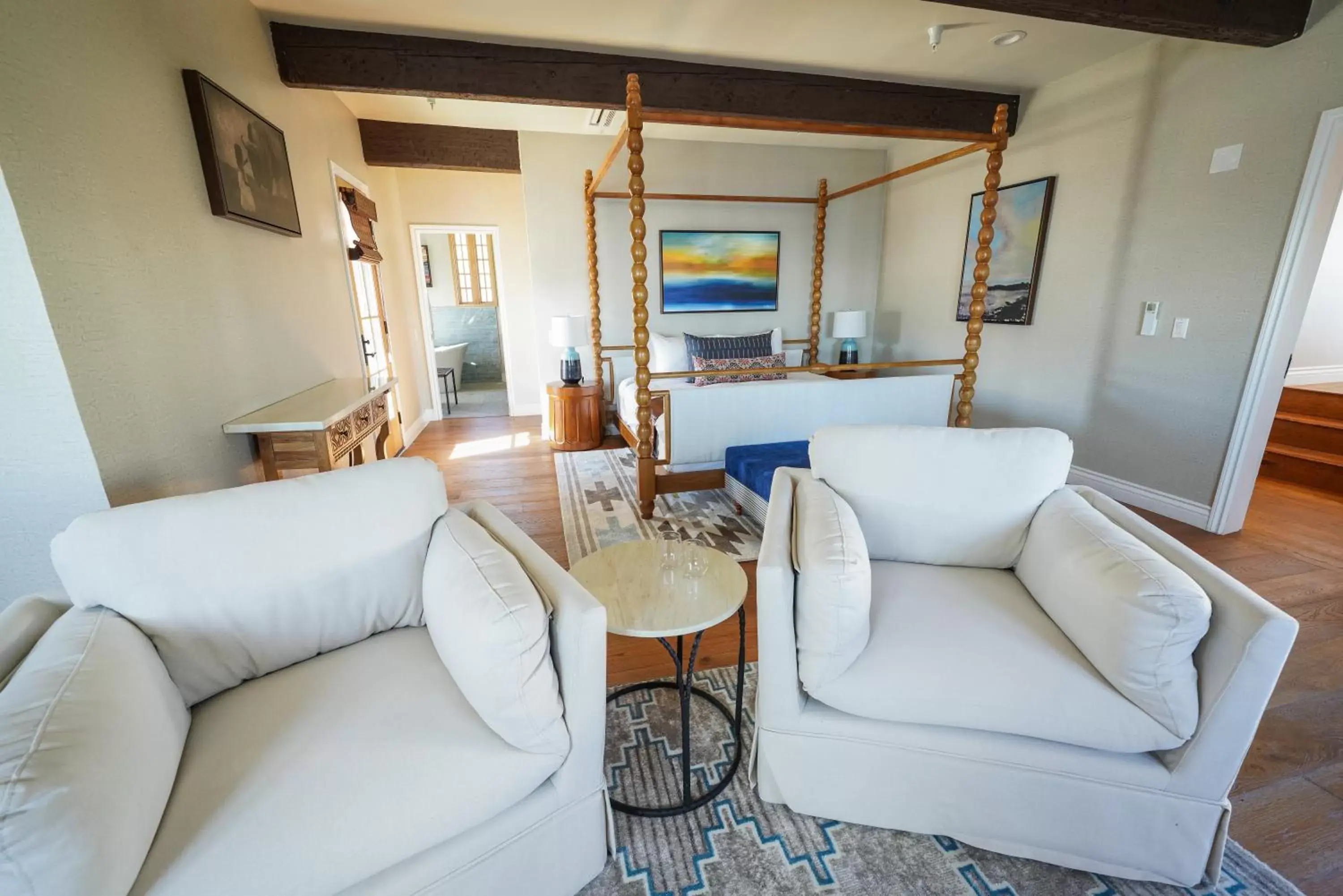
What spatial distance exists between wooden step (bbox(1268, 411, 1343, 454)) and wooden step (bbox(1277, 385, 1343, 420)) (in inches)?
1.1

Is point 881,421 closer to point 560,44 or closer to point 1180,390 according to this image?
point 1180,390

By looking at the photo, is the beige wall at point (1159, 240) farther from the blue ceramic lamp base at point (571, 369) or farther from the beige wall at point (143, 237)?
the beige wall at point (143, 237)

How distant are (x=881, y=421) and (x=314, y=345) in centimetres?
345

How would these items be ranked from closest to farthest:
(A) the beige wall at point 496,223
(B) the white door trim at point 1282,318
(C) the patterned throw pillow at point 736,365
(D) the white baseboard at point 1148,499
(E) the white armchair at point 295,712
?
(E) the white armchair at point 295,712 → (B) the white door trim at point 1282,318 → (D) the white baseboard at point 1148,499 → (C) the patterned throw pillow at point 736,365 → (A) the beige wall at point 496,223

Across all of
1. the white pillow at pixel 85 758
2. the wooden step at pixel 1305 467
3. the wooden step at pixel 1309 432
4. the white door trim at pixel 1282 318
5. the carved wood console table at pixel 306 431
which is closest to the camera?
the white pillow at pixel 85 758

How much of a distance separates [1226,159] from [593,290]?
397cm

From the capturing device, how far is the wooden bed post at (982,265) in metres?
2.82

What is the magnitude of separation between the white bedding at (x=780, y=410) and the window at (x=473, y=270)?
5674mm

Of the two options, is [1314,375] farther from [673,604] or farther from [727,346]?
[673,604]

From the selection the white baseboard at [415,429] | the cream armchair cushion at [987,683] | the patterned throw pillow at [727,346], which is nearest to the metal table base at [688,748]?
the cream armchair cushion at [987,683]

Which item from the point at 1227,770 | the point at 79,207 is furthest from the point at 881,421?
the point at 79,207

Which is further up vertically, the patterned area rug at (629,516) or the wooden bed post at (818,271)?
the wooden bed post at (818,271)

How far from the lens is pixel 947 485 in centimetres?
164

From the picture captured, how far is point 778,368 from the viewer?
11.5 ft
